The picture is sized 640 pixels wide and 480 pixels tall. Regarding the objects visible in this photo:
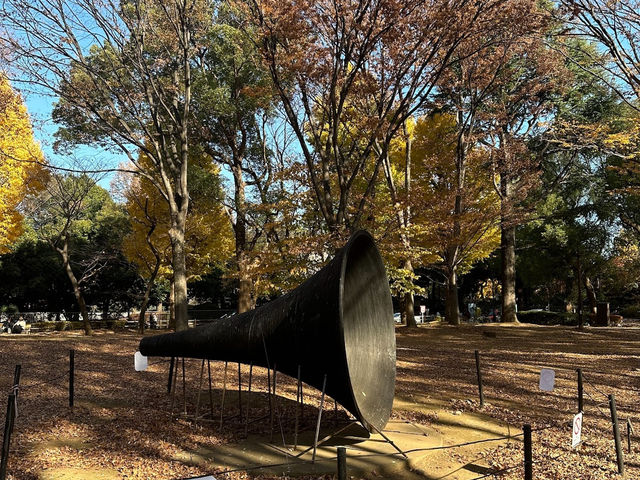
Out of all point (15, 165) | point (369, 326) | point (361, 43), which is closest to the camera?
point (369, 326)

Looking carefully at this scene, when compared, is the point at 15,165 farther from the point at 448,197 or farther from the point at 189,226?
the point at 448,197

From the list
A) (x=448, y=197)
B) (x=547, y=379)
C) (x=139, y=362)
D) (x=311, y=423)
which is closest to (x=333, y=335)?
(x=311, y=423)

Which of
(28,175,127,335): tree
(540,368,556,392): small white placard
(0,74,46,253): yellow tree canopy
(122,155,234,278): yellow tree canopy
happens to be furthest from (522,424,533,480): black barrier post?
(28,175,127,335): tree

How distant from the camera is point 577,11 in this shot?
10570 mm

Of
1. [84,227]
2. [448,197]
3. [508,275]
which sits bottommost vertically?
[508,275]

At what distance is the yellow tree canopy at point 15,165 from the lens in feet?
55.4

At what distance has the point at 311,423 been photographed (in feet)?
22.4

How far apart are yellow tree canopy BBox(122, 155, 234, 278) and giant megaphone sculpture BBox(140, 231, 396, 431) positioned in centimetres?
1444

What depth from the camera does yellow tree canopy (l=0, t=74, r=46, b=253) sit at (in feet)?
55.4

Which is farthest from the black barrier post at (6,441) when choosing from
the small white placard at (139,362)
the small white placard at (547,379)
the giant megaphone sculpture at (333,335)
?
the small white placard at (547,379)

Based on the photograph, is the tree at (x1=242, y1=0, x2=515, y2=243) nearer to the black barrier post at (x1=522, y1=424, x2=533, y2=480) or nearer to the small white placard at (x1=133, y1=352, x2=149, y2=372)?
the small white placard at (x1=133, y1=352, x2=149, y2=372)

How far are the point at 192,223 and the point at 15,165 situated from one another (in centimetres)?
699

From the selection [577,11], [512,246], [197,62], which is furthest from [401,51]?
[512,246]

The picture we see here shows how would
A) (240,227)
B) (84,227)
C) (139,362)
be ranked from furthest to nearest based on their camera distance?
(84,227) < (240,227) < (139,362)
